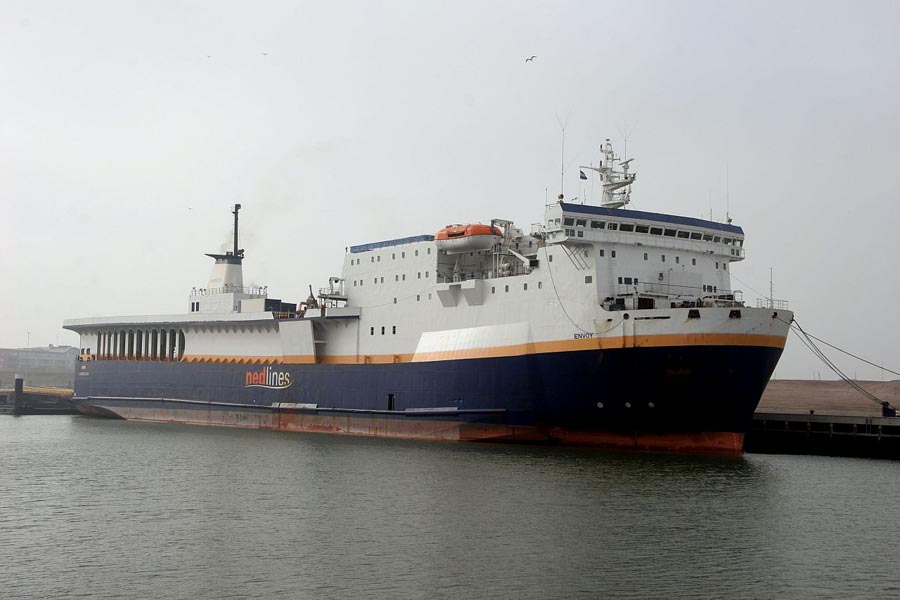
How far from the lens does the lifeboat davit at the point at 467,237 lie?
2912cm

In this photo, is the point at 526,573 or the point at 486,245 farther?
the point at 486,245

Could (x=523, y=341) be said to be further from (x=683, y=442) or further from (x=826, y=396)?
(x=826, y=396)

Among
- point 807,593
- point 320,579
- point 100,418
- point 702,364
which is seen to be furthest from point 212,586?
point 100,418

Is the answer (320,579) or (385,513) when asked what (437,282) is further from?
(320,579)

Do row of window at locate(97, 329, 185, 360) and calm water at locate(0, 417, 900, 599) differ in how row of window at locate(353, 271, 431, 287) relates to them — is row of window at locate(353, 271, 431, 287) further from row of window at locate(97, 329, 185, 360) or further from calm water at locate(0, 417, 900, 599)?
row of window at locate(97, 329, 185, 360)

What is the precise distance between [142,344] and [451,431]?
20.1 meters

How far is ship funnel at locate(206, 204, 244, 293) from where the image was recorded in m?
41.0

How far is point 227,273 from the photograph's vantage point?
41.1m

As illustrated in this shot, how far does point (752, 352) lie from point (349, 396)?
14.4 metres

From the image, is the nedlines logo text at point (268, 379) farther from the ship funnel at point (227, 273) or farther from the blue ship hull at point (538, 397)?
the ship funnel at point (227, 273)

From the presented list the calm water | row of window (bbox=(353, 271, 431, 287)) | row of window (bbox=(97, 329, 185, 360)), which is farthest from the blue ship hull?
row of window (bbox=(97, 329, 185, 360))

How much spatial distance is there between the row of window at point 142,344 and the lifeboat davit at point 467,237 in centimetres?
1659

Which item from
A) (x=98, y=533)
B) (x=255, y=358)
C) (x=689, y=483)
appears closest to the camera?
(x=98, y=533)

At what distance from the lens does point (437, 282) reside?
99.8 feet
